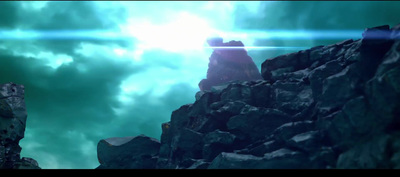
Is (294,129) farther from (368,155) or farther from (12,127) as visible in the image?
(12,127)

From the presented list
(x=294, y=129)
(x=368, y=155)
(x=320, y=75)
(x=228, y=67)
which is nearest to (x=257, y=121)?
(x=294, y=129)

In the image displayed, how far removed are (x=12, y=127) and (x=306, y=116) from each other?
64.3 m

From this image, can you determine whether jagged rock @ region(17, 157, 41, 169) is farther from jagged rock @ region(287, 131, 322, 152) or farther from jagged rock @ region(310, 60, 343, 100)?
jagged rock @ region(310, 60, 343, 100)

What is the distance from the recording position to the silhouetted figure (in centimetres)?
10319

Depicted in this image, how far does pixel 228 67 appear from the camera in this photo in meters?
105

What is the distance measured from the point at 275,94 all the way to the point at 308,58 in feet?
37.4

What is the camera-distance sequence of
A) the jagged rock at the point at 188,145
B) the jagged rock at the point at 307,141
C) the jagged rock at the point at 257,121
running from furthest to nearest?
the jagged rock at the point at 188,145, the jagged rock at the point at 257,121, the jagged rock at the point at 307,141

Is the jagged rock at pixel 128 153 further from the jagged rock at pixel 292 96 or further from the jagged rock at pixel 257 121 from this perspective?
the jagged rock at pixel 292 96

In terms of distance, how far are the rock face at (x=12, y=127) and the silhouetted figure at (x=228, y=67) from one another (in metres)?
64.0

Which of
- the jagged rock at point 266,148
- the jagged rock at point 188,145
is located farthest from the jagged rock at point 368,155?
the jagged rock at point 188,145

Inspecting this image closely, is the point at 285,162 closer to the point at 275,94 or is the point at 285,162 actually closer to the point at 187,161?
the point at 275,94

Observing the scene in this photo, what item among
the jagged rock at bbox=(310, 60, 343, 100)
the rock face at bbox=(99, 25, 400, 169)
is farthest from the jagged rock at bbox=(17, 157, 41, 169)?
the jagged rock at bbox=(310, 60, 343, 100)

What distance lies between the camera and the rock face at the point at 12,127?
57.3 meters

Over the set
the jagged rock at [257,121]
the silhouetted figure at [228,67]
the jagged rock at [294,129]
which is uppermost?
the silhouetted figure at [228,67]
